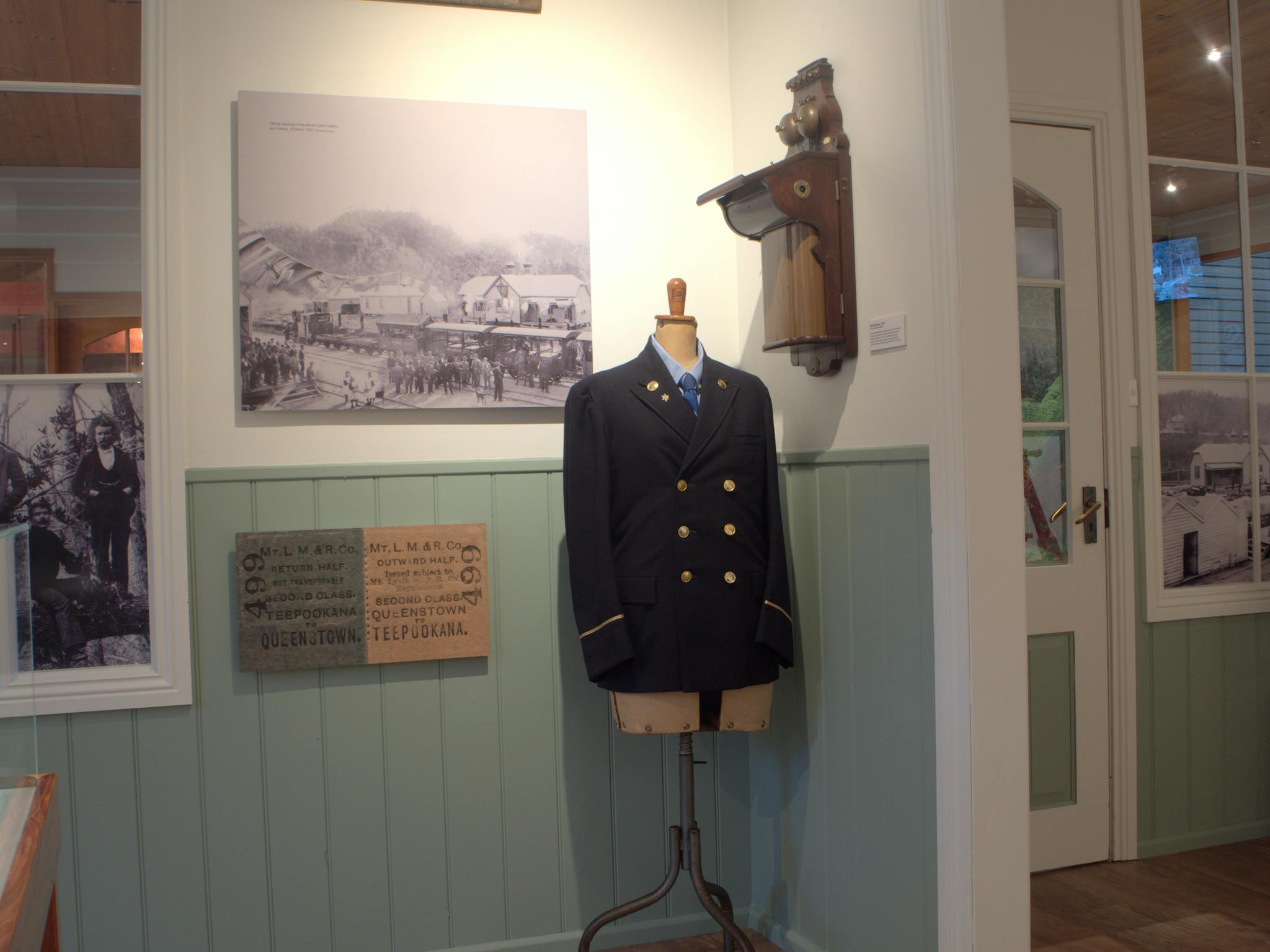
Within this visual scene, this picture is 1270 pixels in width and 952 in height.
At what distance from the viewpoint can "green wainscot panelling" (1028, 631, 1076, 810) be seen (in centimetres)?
290

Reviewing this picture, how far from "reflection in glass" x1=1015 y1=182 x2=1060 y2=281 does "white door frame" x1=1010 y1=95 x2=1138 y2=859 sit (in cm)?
15

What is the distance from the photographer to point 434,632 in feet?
7.97

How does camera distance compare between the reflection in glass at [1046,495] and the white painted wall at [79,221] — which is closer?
the white painted wall at [79,221]

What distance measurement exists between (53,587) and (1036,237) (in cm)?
275

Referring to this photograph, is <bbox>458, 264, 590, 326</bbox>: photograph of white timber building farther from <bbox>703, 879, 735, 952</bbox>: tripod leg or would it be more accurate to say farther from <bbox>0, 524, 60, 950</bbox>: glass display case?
<bbox>703, 879, 735, 952</bbox>: tripod leg

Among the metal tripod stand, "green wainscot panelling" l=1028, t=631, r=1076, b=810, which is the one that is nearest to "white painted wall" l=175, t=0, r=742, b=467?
the metal tripod stand

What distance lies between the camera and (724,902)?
2.41m

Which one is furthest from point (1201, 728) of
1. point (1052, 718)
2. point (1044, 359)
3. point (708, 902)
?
point (708, 902)

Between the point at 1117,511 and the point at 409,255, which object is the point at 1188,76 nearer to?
the point at 1117,511

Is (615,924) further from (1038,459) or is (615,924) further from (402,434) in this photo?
(1038,459)

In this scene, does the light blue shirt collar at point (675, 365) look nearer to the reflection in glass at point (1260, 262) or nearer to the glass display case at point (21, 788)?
the glass display case at point (21, 788)

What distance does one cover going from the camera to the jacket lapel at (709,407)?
2.24 meters

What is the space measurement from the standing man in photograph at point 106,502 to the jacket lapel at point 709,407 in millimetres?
1283

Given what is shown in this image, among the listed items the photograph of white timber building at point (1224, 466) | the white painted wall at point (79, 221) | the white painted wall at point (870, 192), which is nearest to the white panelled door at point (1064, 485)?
the photograph of white timber building at point (1224, 466)
